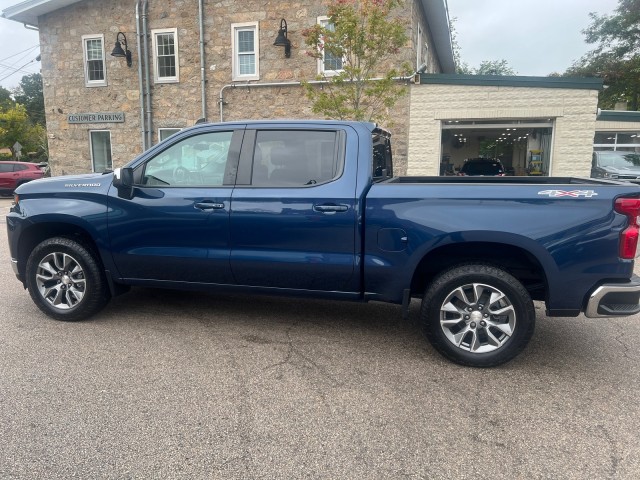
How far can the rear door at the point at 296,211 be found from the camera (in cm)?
400

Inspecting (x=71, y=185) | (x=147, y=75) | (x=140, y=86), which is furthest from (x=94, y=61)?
(x=71, y=185)

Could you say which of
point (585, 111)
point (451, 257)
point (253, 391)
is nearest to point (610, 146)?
point (585, 111)

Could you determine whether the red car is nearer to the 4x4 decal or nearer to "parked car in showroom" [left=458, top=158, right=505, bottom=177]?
"parked car in showroom" [left=458, top=158, right=505, bottom=177]

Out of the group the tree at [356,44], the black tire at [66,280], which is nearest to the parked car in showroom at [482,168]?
the tree at [356,44]

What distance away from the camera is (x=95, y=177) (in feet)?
15.5

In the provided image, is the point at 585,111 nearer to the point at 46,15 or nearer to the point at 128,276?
the point at 128,276

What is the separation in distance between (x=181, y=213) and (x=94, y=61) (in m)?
14.8

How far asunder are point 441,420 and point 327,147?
92.1 inches

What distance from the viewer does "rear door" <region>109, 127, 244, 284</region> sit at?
4297 millimetres

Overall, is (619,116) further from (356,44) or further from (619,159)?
(356,44)

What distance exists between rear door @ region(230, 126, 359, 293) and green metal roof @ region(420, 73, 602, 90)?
1030 centimetres

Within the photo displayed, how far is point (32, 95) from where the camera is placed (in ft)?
245

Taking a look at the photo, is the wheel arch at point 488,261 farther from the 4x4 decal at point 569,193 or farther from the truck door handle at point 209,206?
the truck door handle at point 209,206

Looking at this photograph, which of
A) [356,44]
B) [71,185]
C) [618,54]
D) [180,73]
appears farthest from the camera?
[618,54]
